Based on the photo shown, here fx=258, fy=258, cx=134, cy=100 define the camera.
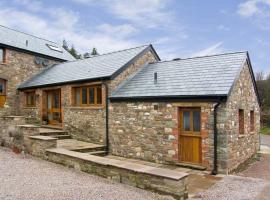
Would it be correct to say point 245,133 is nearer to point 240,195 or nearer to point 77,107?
point 240,195

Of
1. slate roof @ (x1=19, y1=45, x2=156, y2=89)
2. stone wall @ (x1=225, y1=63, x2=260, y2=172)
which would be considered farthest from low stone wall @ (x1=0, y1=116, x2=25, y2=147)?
stone wall @ (x1=225, y1=63, x2=260, y2=172)

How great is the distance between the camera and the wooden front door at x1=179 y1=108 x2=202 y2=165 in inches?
345

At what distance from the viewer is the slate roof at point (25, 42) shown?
16266 mm

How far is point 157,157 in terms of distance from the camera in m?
9.59

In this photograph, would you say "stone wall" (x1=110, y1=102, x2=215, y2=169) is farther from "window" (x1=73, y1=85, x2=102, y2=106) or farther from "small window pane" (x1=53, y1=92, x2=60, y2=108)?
"small window pane" (x1=53, y1=92, x2=60, y2=108)

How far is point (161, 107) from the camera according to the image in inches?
375

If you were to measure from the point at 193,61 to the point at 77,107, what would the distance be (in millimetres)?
5845

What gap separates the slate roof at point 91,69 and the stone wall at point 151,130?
6.26 feet

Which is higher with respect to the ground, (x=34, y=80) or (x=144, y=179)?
(x=34, y=80)

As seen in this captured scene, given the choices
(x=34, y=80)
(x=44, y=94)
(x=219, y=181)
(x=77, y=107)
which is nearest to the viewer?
(x=219, y=181)

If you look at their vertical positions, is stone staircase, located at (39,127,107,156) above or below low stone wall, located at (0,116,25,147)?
below

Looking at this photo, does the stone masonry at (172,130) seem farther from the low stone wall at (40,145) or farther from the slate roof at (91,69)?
the low stone wall at (40,145)

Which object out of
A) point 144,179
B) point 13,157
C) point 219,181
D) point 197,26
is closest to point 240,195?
point 219,181

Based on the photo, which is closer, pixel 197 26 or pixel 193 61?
pixel 193 61
